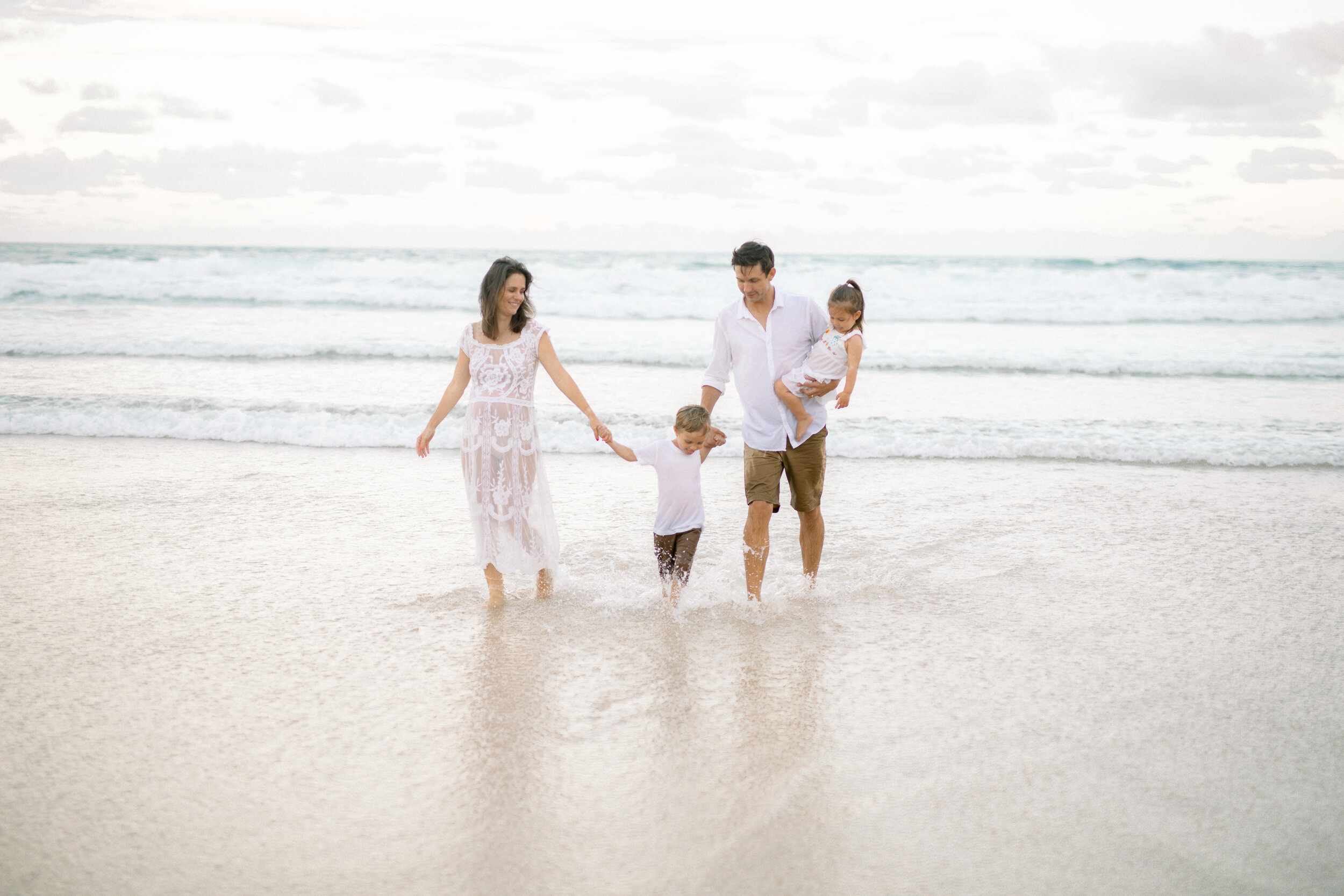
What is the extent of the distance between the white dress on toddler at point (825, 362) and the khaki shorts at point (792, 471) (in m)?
0.29

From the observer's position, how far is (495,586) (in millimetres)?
4730

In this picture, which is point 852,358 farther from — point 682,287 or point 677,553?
point 682,287

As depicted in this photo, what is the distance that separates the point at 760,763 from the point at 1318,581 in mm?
3905

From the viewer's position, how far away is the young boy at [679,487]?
432cm

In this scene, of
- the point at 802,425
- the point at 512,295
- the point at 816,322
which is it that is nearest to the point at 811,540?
the point at 802,425

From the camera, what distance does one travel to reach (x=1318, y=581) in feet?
16.8

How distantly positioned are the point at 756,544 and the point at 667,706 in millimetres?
1241

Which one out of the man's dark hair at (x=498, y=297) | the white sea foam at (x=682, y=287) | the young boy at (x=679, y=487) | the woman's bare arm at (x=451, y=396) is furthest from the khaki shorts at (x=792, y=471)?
the white sea foam at (x=682, y=287)

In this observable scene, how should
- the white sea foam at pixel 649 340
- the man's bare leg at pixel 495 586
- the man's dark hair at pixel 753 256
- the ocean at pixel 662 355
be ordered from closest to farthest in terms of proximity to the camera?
the man's dark hair at pixel 753 256, the man's bare leg at pixel 495 586, the ocean at pixel 662 355, the white sea foam at pixel 649 340

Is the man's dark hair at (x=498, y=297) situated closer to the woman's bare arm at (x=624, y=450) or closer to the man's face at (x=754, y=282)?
the woman's bare arm at (x=624, y=450)

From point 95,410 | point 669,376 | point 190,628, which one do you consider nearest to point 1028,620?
point 190,628

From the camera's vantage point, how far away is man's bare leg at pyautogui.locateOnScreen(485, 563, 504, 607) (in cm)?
472

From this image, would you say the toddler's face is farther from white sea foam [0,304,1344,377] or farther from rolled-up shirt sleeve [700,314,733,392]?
white sea foam [0,304,1344,377]

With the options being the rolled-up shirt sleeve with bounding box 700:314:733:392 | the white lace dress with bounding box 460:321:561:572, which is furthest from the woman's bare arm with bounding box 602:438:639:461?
the rolled-up shirt sleeve with bounding box 700:314:733:392
